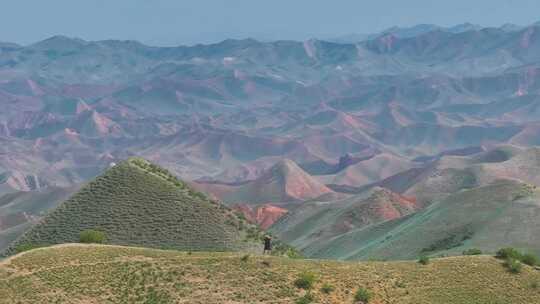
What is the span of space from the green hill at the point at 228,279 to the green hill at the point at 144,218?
2655cm

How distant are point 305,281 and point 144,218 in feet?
124

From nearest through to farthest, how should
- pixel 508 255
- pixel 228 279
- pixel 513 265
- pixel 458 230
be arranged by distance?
pixel 228 279 → pixel 513 265 → pixel 508 255 → pixel 458 230

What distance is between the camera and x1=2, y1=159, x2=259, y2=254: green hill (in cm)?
7362

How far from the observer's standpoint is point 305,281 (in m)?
41.8

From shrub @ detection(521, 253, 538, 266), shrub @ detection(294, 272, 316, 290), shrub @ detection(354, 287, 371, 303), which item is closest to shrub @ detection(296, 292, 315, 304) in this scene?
shrub @ detection(294, 272, 316, 290)

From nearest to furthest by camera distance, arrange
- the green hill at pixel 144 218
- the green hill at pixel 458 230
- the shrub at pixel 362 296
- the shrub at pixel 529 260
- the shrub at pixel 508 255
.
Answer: the shrub at pixel 362 296
the shrub at pixel 508 255
the shrub at pixel 529 260
the green hill at pixel 144 218
the green hill at pixel 458 230

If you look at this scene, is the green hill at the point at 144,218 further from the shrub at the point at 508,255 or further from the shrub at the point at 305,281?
the shrub at the point at 305,281

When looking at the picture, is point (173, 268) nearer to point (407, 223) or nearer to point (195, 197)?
point (195, 197)

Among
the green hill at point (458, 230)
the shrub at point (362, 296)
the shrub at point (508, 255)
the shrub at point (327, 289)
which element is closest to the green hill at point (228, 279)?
the shrub at point (327, 289)

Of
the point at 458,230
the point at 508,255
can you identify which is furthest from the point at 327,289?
the point at 458,230

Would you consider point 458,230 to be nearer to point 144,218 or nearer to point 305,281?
point 144,218

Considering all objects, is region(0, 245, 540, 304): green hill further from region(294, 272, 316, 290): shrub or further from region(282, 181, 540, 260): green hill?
region(282, 181, 540, 260): green hill

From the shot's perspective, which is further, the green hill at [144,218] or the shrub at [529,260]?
the green hill at [144,218]

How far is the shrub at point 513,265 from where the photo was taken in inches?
1812
